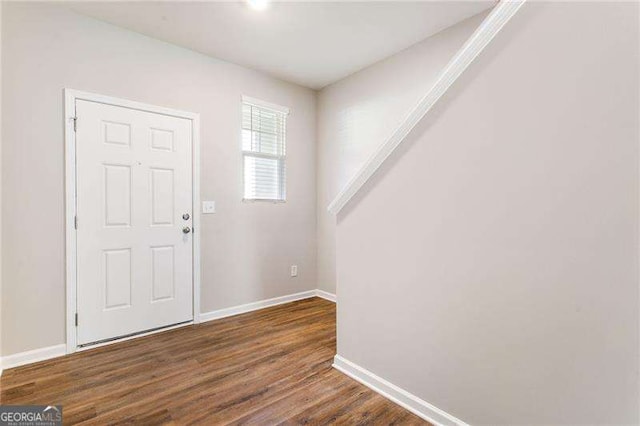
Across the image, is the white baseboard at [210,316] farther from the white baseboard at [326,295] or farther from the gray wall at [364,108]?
the gray wall at [364,108]

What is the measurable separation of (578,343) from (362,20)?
8.66 ft

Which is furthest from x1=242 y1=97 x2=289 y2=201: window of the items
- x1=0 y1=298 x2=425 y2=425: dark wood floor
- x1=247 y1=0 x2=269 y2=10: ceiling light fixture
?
x1=0 y1=298 x2=425 y2=425: dark wood floor

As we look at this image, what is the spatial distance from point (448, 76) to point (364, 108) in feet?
6.89

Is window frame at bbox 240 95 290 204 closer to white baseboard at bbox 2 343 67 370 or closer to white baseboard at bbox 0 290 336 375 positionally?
white baseboard at bbox 0 290 336 375

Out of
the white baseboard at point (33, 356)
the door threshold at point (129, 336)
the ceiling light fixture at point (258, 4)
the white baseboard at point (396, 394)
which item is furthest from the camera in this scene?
the door threshold at point (129, 336)

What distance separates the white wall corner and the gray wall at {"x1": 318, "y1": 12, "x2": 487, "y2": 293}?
3.15 feet

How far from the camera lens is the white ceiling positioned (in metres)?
2.41

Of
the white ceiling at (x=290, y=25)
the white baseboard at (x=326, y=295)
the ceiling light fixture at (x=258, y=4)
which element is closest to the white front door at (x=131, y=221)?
the white ceiling at (x=290, y=25)

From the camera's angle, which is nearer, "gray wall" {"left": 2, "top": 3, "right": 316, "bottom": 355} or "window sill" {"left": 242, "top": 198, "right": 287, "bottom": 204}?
"gray wall" {"left": 2, "top": 3, "right": 316, "bottom": 355}

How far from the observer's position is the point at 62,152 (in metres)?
2.41

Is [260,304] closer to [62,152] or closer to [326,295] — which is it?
[326,295]

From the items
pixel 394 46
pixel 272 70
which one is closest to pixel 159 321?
pixel 272 70

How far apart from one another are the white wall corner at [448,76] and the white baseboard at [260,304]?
2095 mm

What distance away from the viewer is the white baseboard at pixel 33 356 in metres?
2.20
